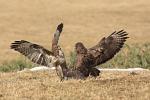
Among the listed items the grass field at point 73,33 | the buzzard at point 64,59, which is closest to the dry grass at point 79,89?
the grass field at point 73,33

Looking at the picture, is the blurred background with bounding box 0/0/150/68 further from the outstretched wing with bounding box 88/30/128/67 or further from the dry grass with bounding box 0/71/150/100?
the dry grass with bounding box 0/71/150/100

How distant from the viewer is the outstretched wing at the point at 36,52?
15.5m

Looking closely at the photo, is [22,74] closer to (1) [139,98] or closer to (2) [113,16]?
(1) [139,98]

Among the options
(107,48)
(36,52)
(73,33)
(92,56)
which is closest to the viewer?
(92,56)

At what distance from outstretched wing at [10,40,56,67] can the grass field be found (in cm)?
47

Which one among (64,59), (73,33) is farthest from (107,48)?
(73,33)

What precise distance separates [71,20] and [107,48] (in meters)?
40.8

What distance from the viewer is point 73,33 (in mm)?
51719

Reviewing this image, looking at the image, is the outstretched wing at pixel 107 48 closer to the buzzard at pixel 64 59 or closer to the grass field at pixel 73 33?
the buzzard at pixel 64 59

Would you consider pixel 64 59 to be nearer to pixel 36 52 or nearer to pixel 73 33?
pixel 36 52

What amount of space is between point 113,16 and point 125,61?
112 ft

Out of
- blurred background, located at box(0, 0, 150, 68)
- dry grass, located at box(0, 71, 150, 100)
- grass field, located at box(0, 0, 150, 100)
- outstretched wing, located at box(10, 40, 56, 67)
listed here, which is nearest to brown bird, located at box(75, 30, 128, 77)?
dry grass, located at box(0, 71, 150, 100)

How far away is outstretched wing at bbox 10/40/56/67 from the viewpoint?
15.5 meters

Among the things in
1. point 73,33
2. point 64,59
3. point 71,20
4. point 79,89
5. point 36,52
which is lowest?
point 79,89
